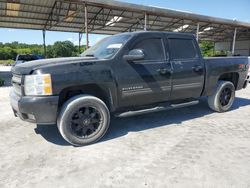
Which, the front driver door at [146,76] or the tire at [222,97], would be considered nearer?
the front driver door at [146,76]

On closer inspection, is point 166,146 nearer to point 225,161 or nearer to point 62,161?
point 225,161

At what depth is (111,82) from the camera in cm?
388

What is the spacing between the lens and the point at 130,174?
2840mm

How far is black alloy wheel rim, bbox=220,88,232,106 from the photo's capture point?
574cm

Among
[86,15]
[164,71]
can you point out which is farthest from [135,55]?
[86,15]

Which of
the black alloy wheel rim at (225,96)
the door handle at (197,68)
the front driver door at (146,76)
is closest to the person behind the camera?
the front driver door at (146,76)

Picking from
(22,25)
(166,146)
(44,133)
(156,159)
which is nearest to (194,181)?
(156,159)

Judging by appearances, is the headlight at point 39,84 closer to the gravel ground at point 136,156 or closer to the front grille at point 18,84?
the front grille at point 18,84

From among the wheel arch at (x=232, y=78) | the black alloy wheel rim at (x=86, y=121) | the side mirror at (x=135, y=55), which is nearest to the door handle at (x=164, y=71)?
the side mirror at (x=135, y=55)

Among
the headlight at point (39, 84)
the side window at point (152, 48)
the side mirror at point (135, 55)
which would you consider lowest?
the headlight at point (39, 84)

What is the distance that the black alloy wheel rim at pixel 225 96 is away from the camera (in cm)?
574

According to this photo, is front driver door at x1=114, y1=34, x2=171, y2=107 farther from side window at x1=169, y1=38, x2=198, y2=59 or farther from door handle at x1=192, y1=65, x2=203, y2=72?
door handle at x1=192, y1=65, x2=203, y2=72

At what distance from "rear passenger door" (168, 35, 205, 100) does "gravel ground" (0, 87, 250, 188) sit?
72 cm

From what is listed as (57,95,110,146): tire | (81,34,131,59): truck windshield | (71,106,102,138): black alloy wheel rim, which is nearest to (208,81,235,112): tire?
(81,34,131,59): truck windshield
